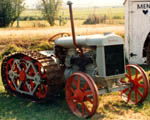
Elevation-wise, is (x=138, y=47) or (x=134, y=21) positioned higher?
(x=134, y=21)

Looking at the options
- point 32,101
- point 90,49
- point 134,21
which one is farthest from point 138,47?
point 32,101

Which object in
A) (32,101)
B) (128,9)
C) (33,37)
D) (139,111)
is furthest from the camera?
(33,37)

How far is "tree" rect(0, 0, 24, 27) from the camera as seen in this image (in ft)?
82.6

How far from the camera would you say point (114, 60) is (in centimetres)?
530

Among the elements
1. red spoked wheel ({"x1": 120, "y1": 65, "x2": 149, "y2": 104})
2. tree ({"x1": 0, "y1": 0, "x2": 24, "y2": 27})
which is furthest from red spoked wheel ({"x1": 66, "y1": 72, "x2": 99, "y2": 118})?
Answer: tree ({"x1": 0, "y1": 0, "x2": 24, "y2": 27})

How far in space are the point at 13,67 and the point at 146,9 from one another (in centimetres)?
595

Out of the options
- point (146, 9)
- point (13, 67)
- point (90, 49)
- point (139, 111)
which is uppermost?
point (146, 9)

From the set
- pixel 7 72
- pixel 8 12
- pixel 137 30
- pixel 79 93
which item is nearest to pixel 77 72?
pixel 79 93

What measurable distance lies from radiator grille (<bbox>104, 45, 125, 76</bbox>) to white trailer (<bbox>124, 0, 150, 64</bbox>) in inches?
204

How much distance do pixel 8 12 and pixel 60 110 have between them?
22.4 metres

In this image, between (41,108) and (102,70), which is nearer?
(102,70)

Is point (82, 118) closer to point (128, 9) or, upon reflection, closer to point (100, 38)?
point (100, 38)

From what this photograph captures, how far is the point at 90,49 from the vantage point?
577 centimetres

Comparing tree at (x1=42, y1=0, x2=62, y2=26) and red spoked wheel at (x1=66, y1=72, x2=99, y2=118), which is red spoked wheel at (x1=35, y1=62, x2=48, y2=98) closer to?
red spoked wheel at (x1=66, y1=72, x2=99, y2=118)
